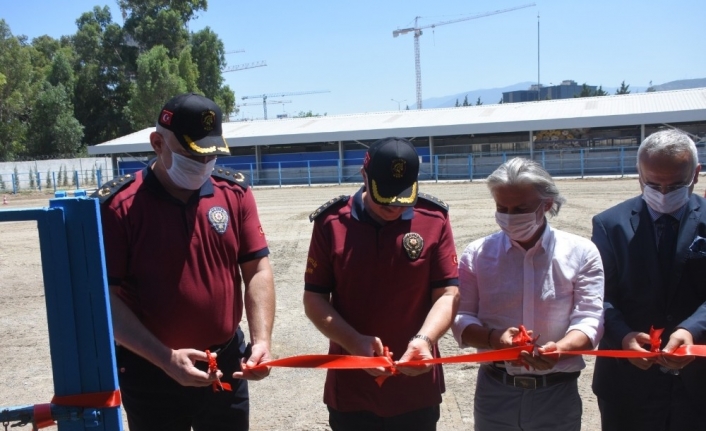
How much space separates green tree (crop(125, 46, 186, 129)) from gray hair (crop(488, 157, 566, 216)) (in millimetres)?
52439

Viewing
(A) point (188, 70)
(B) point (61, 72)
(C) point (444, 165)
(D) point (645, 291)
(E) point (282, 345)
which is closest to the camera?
(D) point (645, 291)

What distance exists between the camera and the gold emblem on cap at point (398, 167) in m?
2.81

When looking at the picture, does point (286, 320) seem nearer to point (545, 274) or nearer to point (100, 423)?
point (545, 274)

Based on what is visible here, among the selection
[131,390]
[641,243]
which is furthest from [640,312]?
[131,390]

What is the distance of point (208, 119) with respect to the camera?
292 cm

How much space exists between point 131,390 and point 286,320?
4.88 m

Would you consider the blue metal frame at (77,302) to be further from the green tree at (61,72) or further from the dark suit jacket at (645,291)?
the green tree at (61,72)

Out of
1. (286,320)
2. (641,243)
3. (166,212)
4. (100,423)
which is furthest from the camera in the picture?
(286,320)

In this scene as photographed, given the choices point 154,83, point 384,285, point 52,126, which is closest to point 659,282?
point 384,285

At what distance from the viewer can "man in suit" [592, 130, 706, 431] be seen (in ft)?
9.98

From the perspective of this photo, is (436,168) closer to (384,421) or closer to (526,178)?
(526,178)

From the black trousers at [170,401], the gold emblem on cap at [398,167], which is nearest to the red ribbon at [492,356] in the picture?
the black trousers at [170,401]

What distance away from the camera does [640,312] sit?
3113mm

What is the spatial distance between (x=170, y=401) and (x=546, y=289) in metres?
1.78
